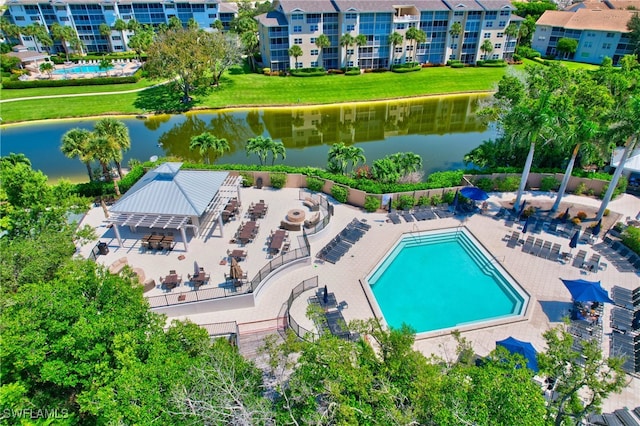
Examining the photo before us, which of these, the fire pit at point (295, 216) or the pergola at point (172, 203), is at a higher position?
the pergola at point (172, 203)

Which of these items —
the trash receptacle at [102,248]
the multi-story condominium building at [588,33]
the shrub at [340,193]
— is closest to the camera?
the trash receptacle at [102,248]

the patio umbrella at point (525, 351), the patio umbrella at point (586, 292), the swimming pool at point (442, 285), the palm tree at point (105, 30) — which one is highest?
the palm tree at point (105, 30)

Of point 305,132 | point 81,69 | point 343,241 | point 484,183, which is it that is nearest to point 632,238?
point 484,183

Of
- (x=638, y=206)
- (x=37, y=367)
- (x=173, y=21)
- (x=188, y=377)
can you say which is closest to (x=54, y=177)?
(x=37, y=367)

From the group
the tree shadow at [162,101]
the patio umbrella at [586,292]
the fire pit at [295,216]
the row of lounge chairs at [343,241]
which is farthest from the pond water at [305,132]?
the patio umbrella at [586,292]

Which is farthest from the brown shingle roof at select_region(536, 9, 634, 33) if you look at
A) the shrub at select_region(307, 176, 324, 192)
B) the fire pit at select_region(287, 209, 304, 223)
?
the fire pit at select_region(287, 209, 304, 223)

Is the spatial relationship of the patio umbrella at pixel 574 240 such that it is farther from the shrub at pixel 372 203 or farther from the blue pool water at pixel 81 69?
the blue pool water at pixel 81 69

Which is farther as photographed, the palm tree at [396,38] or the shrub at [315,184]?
the palm tree at [396,38]
